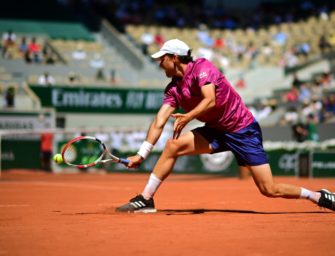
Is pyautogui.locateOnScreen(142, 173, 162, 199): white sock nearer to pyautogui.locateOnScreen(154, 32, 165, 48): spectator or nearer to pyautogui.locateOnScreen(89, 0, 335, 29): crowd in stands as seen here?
pyautogui.locateOnScreen(154, 32, 165, 48): spectator

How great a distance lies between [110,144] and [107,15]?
13534 millimetres

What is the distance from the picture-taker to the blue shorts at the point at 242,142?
1056cm

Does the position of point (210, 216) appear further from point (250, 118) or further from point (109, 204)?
point (109, 204)

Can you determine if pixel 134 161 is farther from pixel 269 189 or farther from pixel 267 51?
pixel 267 51

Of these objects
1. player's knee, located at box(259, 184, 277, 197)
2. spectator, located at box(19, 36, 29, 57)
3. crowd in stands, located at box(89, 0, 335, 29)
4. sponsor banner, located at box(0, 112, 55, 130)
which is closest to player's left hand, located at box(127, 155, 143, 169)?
player's knee, located at box(259, 184, 277, 197)

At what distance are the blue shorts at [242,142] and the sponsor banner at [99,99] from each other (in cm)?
1854

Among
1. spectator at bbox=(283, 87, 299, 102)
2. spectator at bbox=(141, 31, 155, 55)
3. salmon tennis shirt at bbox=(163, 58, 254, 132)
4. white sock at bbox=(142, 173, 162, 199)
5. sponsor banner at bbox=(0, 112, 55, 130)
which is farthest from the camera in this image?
spectator at bbox=(141, 31, 155, 55)

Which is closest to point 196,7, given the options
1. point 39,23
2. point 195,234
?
point 39,23

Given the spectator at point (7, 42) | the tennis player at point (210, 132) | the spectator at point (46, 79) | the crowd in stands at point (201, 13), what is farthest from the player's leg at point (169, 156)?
the crowd in stands at point (201, 13)

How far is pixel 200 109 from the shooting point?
10078 millimetres

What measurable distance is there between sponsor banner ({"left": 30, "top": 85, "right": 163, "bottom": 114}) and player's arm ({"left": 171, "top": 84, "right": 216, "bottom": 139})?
19.0 metres

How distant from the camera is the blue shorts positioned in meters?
10.6

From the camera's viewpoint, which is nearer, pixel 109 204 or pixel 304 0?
pixel 109 204

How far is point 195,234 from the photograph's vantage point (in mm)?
8477
